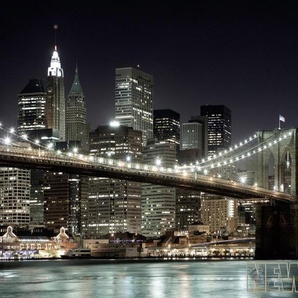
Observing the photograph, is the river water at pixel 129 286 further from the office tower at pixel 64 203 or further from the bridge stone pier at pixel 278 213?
the office tower at pixel 64 203

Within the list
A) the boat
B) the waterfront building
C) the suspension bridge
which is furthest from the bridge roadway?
the waterfront building

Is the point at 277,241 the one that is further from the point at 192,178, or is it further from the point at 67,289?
the point at 67,289

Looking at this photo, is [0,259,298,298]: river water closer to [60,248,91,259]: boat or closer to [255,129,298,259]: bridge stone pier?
[255,129,298,259]: bridge stone pier

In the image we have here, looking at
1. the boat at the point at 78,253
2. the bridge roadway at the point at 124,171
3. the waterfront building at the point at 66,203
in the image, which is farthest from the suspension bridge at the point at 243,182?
the waterfront building at the point at 66,203

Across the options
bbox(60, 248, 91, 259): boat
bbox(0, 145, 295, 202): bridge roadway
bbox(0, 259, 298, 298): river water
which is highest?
bbox(0, 145, 295, 202): bridge roadway

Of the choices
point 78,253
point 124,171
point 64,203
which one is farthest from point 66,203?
point 124,171

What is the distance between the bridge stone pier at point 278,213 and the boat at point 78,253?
142 feet

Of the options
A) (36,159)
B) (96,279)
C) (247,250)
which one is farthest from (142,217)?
(96,279)

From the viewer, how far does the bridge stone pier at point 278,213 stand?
8281 centimetres

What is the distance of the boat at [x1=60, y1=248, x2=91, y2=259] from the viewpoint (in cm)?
12469

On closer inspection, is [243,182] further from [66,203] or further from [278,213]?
[66,203]

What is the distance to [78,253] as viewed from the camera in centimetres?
12731

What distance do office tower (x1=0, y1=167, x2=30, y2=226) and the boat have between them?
57181mm

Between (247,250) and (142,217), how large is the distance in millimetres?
51189
